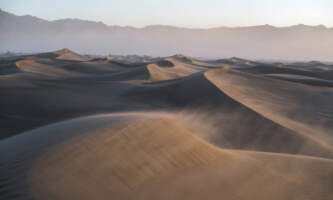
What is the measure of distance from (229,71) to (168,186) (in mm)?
10318

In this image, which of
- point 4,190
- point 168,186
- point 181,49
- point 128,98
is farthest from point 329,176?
point 181,49

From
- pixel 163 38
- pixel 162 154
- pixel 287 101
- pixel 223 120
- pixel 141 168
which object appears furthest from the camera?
pixel 163 38

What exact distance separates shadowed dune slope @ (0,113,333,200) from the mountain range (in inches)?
5265

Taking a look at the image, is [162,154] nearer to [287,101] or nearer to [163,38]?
[287,101]

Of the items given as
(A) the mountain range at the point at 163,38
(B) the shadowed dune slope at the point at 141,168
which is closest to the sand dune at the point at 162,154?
(B) the shadowed dune slope at the point at 141,168

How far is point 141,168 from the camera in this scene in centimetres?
256

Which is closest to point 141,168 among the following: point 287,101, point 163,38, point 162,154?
point 162,154

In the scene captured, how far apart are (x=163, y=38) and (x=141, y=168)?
175201mm

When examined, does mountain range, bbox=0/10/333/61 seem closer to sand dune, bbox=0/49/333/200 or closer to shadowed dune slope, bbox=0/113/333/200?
sand dune, bbox=0/49/333/200

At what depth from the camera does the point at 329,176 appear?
9.23ft

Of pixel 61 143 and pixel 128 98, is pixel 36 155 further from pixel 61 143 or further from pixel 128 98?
pixel 128 98

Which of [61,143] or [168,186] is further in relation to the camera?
[61,143]

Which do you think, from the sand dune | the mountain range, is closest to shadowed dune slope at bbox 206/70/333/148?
the sand dune

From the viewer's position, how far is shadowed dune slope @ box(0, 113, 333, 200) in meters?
2.17
